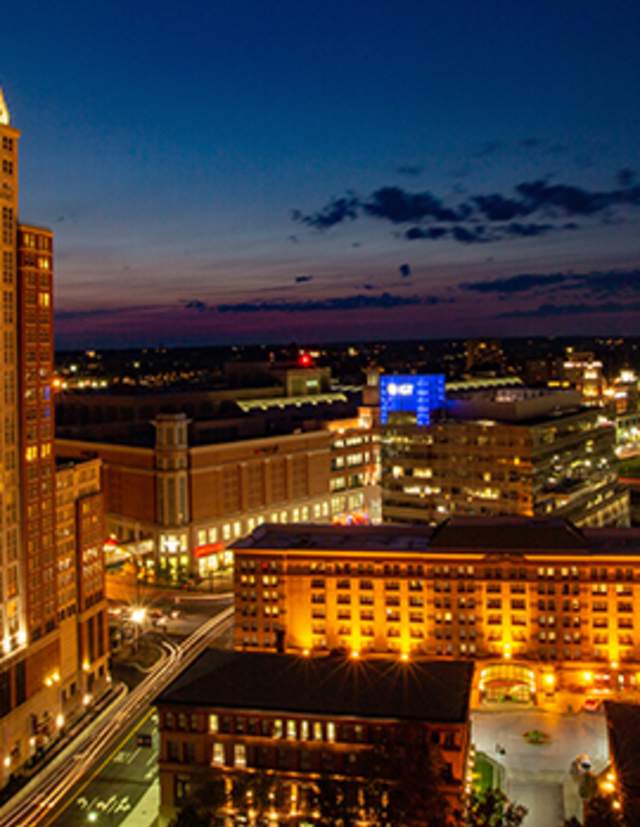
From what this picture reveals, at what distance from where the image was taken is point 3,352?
88.9 metres

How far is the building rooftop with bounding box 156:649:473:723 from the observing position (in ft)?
246

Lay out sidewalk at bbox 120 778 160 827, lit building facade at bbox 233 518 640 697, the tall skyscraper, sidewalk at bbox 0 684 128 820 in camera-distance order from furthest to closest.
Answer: lit building facade at bbox 233 518 640 697 < the tall skyscraper < sidewalk at bbox 0 684 128 820 < sidewalk at bbox 120 778 160 827

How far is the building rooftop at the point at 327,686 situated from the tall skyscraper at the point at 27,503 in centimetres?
1767

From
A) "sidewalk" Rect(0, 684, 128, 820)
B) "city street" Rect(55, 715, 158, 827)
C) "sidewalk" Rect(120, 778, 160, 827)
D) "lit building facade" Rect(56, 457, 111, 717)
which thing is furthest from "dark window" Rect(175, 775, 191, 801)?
"lit building facade" Rect(56, 457, 111, 717)

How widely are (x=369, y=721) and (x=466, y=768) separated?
35.4 ft

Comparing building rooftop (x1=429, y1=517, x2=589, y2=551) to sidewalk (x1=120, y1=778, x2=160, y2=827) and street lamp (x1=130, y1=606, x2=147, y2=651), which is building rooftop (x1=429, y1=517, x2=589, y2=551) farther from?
street lamp (x1=130, y1=606, x2=147, y2=651)

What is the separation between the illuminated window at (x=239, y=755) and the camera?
250 feet

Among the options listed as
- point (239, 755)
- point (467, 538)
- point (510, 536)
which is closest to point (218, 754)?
point (239, 755)

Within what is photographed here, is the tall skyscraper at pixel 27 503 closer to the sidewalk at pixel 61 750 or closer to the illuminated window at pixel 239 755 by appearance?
A: the sidewalk at pixel 61 750

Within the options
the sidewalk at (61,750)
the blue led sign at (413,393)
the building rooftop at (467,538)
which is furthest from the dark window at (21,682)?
the blue led sign at (413,393)

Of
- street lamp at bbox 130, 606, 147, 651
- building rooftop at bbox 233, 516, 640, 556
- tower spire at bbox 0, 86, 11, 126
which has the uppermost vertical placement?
tower spire at bbox 0, 86, 11, 126

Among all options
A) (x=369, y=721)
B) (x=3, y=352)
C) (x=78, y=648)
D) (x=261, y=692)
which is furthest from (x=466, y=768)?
(x=3, y=352)

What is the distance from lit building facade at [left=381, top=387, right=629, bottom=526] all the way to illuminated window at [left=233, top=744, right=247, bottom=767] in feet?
289

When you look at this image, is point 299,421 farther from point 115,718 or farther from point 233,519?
point 115,718
